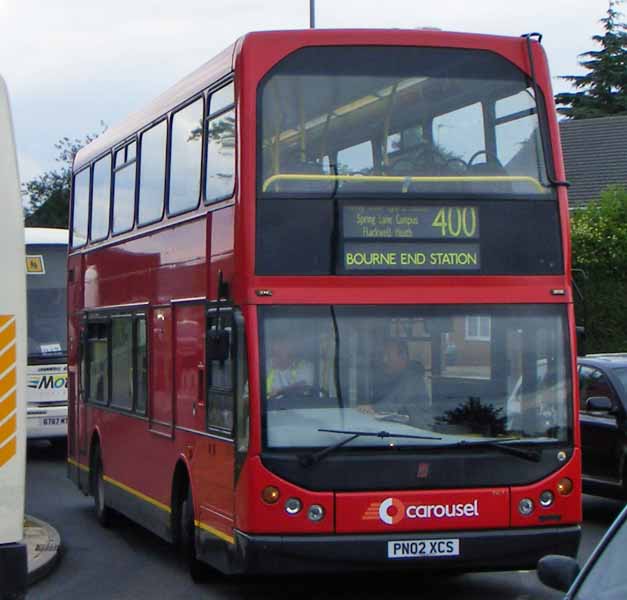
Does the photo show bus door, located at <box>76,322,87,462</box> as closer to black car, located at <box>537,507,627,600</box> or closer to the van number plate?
the van number plate

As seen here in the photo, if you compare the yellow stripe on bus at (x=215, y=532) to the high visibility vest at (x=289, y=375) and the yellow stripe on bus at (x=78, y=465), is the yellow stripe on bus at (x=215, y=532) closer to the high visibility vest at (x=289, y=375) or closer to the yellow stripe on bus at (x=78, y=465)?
the high visibility vest at (x=289, y=375)

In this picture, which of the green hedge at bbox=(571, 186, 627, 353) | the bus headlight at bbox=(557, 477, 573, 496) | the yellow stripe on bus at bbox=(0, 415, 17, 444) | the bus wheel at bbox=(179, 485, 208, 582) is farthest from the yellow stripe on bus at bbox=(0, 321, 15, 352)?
the green hedge at bbox=(571, 186, 627, 353)

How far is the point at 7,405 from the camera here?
6855 millimetres

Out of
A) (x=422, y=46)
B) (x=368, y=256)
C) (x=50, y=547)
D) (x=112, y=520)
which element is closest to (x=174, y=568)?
(x=50, y=547)

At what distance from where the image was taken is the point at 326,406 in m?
10.6

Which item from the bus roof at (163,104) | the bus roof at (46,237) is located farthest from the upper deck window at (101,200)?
the bus roof at (46,237)

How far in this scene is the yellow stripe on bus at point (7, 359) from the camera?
6.88 meters

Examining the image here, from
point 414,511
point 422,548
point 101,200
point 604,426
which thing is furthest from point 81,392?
point 422,548

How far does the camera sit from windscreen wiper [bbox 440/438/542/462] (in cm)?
1073

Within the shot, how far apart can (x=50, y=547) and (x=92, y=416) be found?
310 cm

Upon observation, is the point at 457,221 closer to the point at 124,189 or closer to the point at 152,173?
the point at 152,173

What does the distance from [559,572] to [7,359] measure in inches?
103

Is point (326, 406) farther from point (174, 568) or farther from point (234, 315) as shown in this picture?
point (174, 568)

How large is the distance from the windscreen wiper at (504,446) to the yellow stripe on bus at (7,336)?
4464 millimetres
